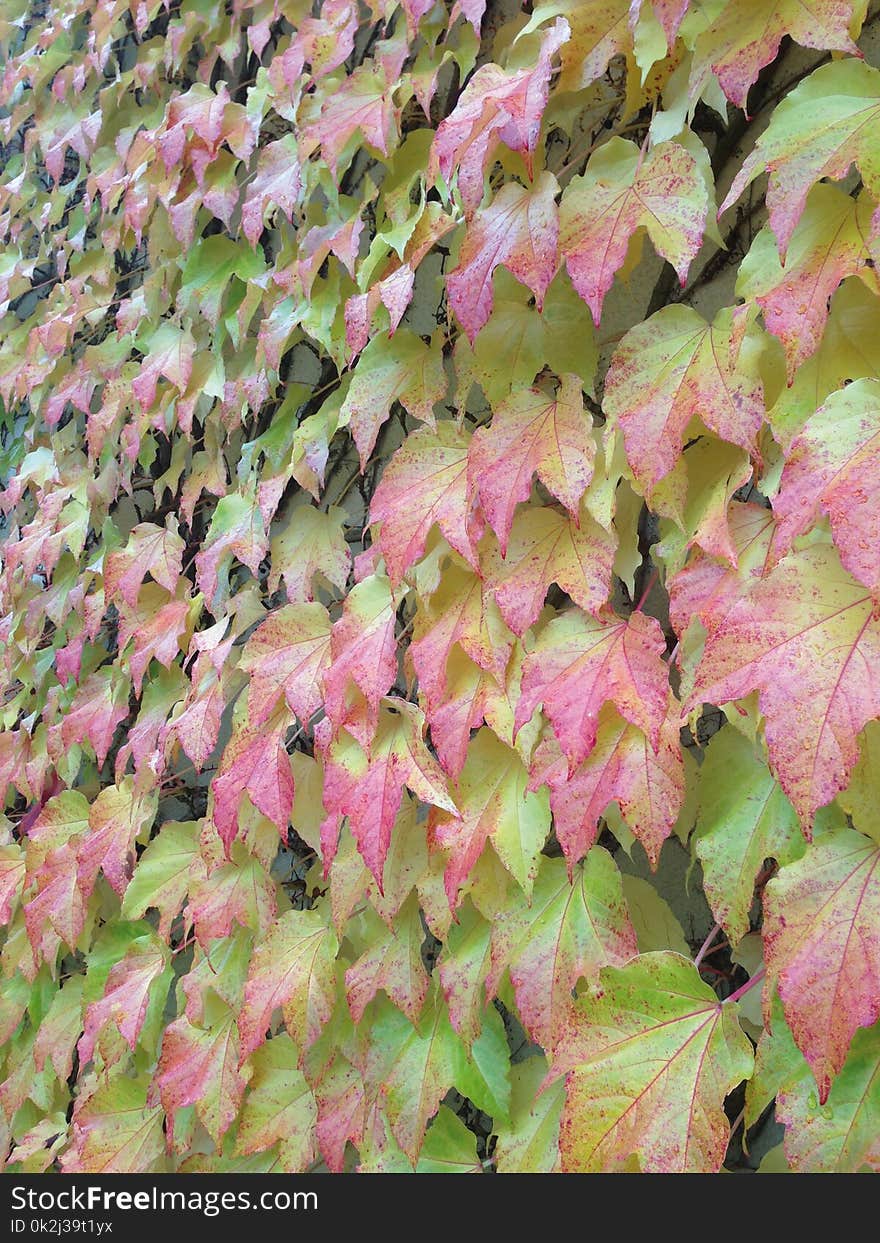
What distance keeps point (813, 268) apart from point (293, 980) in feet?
2.81

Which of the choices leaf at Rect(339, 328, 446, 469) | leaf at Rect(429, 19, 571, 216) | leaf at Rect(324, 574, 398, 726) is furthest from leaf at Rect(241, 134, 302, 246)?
leaf at Rect(324, 574, 398, 726)

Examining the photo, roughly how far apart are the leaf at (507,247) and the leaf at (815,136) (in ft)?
0.58

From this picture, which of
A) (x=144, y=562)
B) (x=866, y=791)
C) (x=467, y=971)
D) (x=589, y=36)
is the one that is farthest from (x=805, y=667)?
A: (x=144, y=562)

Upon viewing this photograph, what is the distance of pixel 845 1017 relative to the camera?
0.65 metres

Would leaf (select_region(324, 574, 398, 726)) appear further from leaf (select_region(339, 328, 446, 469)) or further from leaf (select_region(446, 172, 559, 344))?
leaf (select_region(446, 172, 559, 344))

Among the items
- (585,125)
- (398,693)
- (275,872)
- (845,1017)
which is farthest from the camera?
(275,872)

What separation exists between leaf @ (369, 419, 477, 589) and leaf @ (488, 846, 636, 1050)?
296mm

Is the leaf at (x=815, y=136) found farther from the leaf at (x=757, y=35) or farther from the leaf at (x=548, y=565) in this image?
the leaf at (x=548, y=565)

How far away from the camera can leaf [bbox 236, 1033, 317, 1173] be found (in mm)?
1191

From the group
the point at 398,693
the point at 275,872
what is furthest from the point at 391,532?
the point at 275,872

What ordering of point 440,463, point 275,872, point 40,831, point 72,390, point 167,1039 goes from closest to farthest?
point 440,463 < point 167,1039 < point 275,872 < point 40,831 < point 72,390

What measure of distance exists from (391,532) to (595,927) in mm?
400

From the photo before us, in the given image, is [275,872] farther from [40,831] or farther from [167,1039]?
[40,831]

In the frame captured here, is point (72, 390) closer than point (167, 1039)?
No
